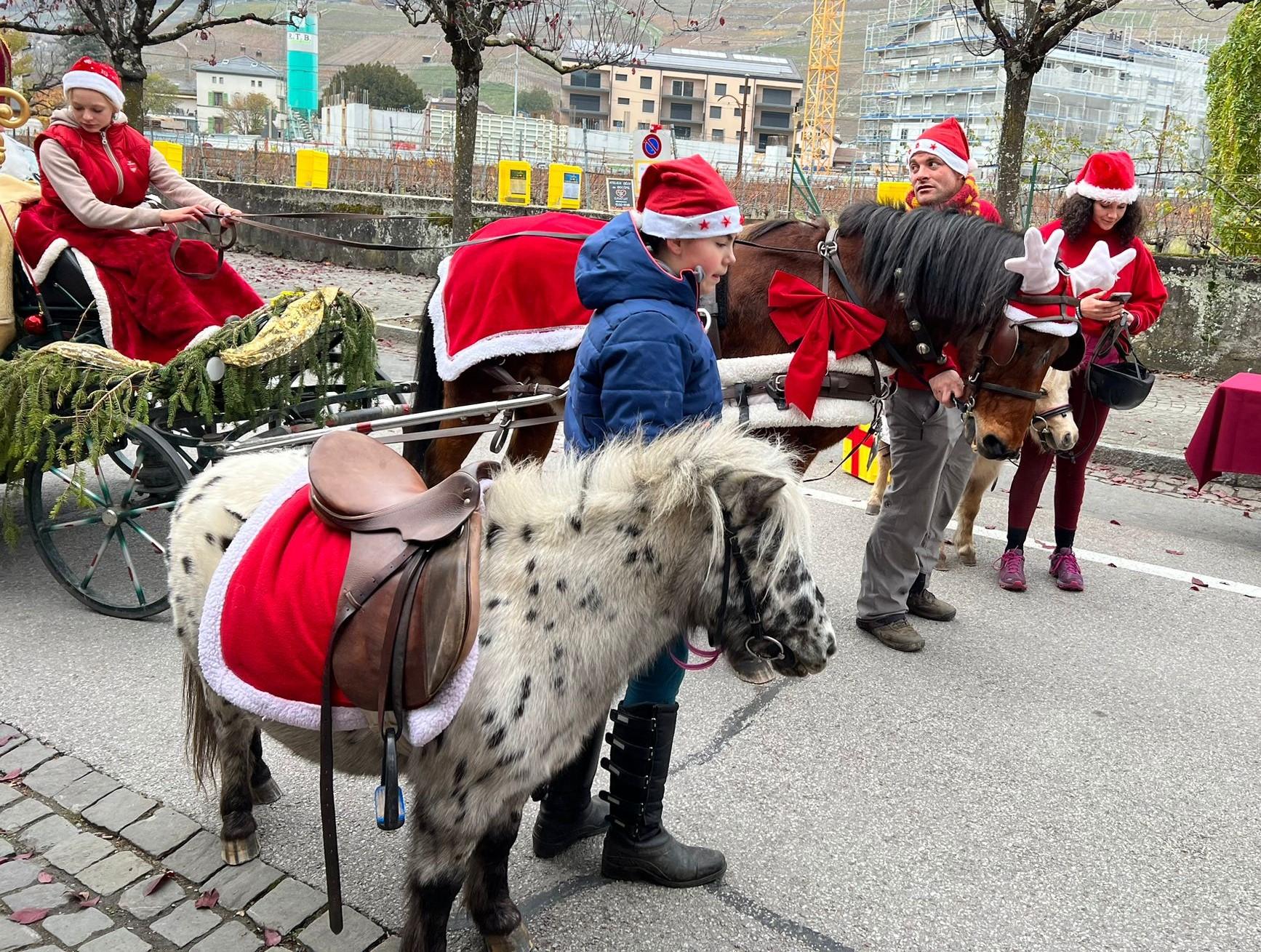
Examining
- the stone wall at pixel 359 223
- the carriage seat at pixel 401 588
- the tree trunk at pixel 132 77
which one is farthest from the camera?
the stone wall at pixel 359 223

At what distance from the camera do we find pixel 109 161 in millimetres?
4973

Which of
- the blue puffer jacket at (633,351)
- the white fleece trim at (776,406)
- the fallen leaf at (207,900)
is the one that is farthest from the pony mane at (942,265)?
the fallen leaf at (207,900)

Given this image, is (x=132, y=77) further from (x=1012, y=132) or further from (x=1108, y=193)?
(x=1108, y=193)

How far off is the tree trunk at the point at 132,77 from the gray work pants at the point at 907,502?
1161 centimetres

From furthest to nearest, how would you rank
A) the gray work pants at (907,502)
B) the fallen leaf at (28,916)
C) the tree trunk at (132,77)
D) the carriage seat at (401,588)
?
the tree trunk at (132,77)
the gray work pants at (907,502)
the fallen leaf at (28,916)
the carriage seat at (401,588)

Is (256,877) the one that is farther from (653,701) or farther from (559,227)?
(559,227)

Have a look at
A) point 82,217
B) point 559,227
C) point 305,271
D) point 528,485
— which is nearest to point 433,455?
point 559,227

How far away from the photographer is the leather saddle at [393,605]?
2.06m

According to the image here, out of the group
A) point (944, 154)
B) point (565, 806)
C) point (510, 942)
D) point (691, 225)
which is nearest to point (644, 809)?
point (565, 806)

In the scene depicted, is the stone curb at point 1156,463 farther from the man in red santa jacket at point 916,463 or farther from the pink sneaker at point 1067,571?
the man in red santa jacket at point 916,463

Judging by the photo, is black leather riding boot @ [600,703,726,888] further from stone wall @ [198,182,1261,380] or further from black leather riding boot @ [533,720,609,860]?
stone wall @ [198,182,1261,380]

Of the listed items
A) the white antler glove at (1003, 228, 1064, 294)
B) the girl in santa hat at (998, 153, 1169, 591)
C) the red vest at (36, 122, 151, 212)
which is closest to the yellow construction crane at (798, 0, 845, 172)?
the girl in santa hat at (998, 153, 1169, 591)

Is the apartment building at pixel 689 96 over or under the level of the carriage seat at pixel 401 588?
over

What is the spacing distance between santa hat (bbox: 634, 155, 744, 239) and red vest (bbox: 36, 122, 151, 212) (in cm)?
354
